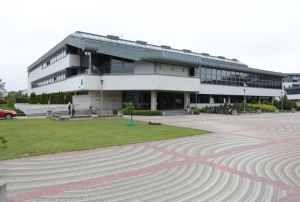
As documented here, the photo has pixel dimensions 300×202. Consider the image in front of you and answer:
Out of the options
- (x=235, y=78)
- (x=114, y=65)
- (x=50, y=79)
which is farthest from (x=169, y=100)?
(x=50, y=79)

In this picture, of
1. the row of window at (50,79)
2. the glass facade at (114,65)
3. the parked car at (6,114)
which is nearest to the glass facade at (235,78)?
the glass facade at (114,65)

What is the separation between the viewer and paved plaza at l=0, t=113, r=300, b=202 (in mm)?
4398

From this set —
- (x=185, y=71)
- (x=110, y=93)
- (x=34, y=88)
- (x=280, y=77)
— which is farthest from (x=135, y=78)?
(x=280, y=77)

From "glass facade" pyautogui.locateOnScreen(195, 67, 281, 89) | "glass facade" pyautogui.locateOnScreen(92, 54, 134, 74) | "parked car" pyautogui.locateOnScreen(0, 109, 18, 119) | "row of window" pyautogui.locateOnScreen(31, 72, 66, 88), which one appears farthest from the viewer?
"glass facade" pyautogui.locateOnScreen(195, 67, 281, 89)

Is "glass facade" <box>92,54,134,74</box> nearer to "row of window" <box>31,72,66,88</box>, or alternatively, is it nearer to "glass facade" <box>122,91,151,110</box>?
"glass facade" <box>122,91,151,110</box>

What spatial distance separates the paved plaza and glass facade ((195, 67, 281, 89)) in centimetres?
3202

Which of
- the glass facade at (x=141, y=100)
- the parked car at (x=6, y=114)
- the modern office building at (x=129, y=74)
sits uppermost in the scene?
the modern office building at (x=129, y=74)

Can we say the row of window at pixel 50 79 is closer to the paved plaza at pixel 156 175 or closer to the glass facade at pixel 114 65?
the glass facade at pixel 114 65

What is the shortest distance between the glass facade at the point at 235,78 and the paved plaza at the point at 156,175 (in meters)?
32.0

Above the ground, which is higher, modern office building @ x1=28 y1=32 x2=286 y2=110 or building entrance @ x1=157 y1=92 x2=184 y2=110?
modern office building @ x1=28 y1=32 x2=286 y2=110

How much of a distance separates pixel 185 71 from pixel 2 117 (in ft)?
82.9

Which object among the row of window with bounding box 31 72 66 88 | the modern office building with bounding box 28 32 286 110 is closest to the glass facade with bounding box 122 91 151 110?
the modern office building with bounding box 28 32 286 110

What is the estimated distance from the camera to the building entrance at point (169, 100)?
1280 inches

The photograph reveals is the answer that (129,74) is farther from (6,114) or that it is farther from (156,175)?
(156,175)
